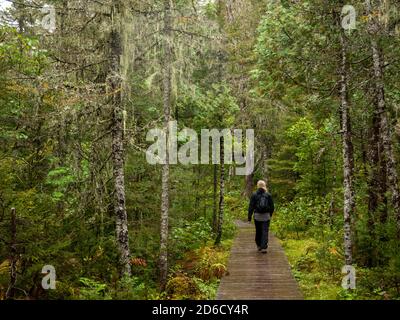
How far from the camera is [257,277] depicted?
11.1m

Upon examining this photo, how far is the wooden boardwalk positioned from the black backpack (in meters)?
1.61

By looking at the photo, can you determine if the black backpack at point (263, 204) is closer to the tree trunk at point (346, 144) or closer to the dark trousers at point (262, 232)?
the dark trousers at point (262, 232)

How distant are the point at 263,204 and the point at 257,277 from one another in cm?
290

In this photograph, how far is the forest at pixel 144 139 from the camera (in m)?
9.85

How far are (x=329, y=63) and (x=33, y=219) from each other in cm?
911

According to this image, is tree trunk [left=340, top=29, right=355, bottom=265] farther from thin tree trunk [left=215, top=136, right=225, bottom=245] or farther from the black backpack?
thin tree trunk [left=215, top=136, right=225, bottom=245]

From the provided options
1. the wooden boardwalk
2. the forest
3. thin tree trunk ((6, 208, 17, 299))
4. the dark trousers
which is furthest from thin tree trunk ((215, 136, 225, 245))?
thin tree trunk ((6, 208, 17, 299))

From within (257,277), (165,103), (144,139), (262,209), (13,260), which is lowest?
(257,277)

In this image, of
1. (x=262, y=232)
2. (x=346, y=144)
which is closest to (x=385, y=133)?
(x=346, y=144)

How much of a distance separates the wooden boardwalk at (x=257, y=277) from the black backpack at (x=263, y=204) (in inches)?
63.5

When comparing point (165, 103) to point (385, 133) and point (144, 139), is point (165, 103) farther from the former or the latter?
point (385, 133)

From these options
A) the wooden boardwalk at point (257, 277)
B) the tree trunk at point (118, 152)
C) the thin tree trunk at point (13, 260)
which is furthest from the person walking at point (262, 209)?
the thin tree trunk at point (13, 260)

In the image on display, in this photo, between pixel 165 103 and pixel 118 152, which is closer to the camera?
pixel 118 152

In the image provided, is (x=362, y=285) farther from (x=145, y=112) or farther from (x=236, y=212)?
(x=236, y=212)
